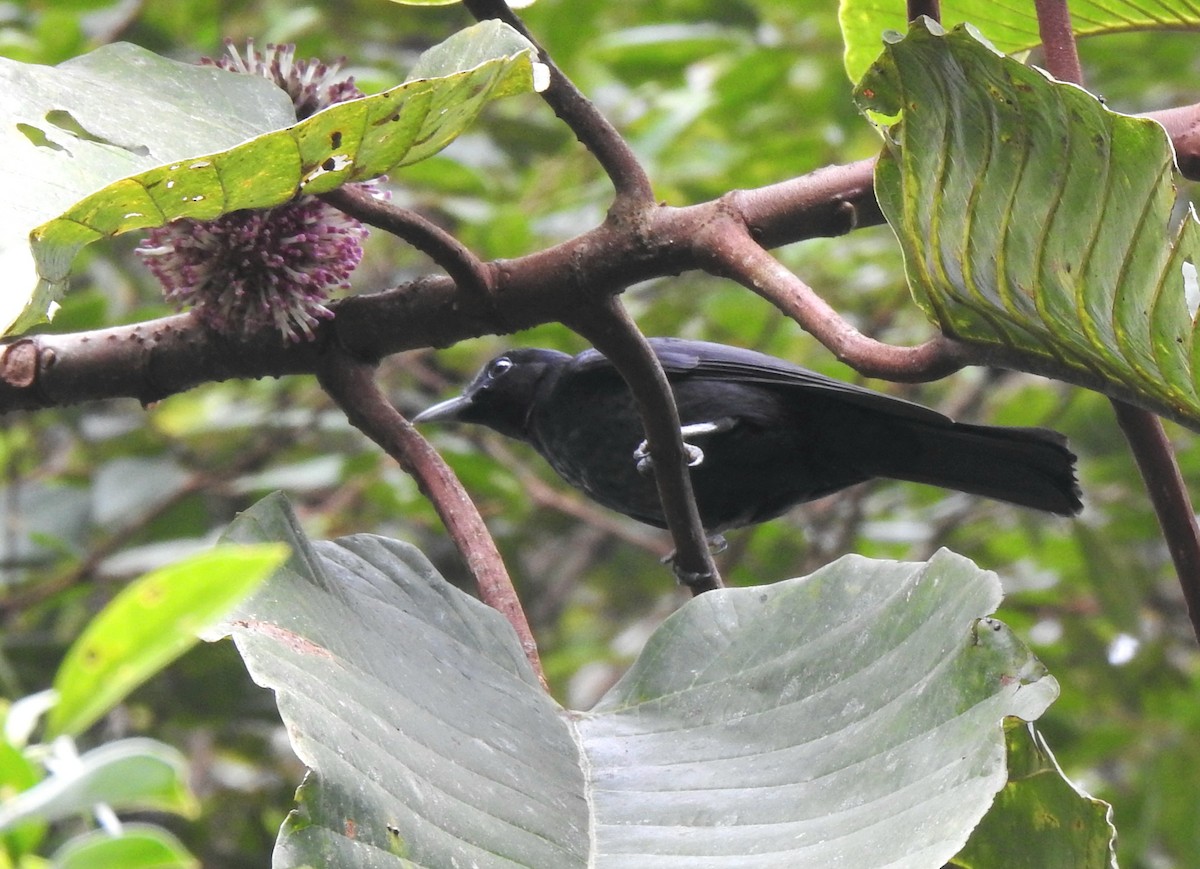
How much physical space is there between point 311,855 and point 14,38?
9.19 feet

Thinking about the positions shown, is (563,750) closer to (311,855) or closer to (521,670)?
(521,670)

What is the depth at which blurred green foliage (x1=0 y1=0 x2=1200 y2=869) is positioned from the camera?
11.5ft

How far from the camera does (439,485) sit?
1.26m

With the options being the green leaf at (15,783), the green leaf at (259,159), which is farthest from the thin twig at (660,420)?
the green leaf at (15,783)

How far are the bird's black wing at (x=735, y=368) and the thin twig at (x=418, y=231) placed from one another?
1.48m

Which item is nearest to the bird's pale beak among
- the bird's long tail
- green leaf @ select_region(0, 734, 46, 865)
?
the bird's long tail

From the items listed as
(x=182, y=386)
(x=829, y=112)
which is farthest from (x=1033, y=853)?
(x=829, y=112)

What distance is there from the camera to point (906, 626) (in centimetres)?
113

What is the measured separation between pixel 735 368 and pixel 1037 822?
181 cm

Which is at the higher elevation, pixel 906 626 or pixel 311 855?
pixel 311 855

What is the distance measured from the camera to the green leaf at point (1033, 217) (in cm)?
101

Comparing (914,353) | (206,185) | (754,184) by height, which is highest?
(206,185)

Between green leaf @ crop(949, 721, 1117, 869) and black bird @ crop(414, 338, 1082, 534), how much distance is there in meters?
1.37

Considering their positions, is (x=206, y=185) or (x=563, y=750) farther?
(x=563, y=750)
